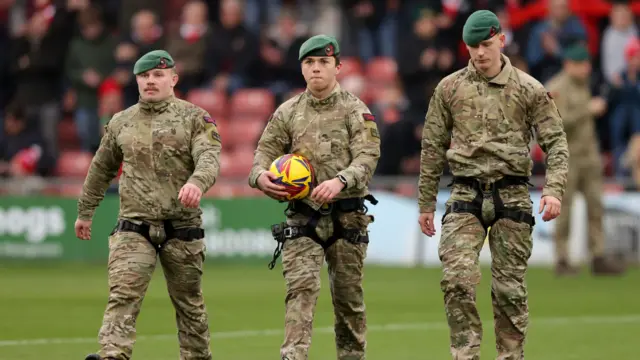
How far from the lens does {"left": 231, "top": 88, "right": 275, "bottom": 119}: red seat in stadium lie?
89.1 ft

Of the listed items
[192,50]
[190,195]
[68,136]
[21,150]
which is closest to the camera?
[190,195]

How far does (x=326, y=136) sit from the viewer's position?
10.6 meters

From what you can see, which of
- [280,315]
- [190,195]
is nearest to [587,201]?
[280,315]

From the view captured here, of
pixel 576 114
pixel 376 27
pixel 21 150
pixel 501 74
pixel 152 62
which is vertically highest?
pixel 376 27

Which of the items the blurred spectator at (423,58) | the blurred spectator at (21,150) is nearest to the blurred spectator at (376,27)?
the blurred spectator at (423,58)

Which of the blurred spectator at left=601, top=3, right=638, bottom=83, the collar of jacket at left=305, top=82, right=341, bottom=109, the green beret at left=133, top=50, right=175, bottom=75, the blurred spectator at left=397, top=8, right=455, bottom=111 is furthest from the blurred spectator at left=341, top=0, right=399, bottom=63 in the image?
the green beret at left=133, top=50, right=175, bottom=75

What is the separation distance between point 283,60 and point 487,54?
17.2m

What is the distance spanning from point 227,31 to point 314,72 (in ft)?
55.6

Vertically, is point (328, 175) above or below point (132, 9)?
below

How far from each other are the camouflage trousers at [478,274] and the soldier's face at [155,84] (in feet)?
7.53

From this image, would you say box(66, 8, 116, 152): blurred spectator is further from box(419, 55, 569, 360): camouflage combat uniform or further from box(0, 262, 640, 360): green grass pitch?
box(419, 55, 569, 360): camouflage combat uniform

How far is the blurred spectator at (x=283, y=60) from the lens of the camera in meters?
27.3

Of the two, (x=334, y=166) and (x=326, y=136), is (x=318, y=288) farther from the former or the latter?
(x=326, y=136)

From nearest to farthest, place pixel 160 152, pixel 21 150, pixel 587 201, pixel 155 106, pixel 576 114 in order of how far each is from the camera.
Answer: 1. pixel 160 152
2. pixel 155 106
3. pixel 576 114
4. pixel 587 201
5. pixel 21 150
